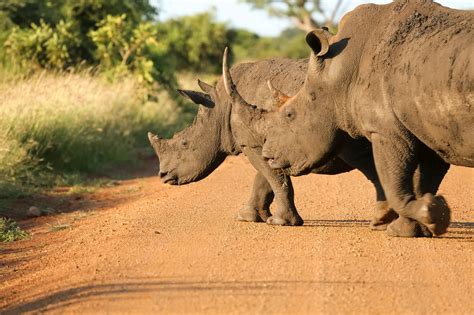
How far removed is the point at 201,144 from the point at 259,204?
0.83m

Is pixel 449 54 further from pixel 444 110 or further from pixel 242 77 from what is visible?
pixel 242 77

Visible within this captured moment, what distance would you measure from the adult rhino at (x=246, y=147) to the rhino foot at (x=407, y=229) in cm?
60

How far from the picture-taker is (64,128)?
1714 centimetres

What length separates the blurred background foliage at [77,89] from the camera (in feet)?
52.4

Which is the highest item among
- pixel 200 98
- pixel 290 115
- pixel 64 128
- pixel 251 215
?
pixel 290 115

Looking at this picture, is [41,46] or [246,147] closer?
[246,147]

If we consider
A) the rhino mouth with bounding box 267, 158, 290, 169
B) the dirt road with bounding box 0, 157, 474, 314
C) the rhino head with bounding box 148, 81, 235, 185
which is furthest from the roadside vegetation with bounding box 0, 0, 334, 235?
the rhino mouth with bounding box 267, 158, 290, 169

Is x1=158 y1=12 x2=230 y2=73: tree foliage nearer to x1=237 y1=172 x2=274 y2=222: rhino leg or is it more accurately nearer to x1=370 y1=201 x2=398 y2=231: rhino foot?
x1=237 y1=172 x2=274 y2=222: rhino leg

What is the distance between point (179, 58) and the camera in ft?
137

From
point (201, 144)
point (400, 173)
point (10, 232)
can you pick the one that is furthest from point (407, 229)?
point (10, 232)

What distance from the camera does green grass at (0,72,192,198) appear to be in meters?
15.0

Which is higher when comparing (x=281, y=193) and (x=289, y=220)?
(x=281, y=193)

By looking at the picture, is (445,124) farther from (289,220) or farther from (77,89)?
(77,89)

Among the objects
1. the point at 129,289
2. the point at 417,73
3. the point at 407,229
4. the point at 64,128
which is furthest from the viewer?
the point at 64,128
